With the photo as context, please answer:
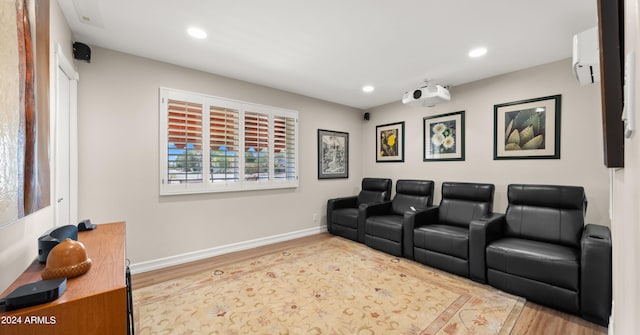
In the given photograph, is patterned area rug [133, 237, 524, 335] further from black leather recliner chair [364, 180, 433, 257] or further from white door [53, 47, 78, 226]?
white door [53, 47, 78, 226]

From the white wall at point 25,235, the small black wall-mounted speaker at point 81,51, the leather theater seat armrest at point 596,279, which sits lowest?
the leather theater seat armrest at point 596,279

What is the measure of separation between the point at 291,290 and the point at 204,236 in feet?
5.10

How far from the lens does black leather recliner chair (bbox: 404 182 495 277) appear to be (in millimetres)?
2775

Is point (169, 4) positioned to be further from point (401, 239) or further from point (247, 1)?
point (401, 239)

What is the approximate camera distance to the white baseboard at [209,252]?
290cm

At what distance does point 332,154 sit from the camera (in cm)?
483

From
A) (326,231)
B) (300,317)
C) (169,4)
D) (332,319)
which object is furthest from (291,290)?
(169,4)

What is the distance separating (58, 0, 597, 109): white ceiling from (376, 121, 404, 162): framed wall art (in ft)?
4.31

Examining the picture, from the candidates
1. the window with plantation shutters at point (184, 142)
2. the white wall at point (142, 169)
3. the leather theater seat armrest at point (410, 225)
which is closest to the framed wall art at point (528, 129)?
the leather theater seat armrest at point (410, 225)

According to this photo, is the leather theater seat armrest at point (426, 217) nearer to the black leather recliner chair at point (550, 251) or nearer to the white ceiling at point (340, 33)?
the black leather recliner chair at point (550, 251)

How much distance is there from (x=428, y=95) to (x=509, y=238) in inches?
79.2

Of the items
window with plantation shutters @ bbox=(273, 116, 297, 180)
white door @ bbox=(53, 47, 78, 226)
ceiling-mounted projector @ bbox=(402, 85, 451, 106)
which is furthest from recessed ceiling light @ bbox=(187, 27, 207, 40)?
ceiling-mounted projector @ bbox=(402, 85, 451, 106)

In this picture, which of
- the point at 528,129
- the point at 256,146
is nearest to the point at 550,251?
the point at 528,129

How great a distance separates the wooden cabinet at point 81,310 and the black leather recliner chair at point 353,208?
3.29 metres
